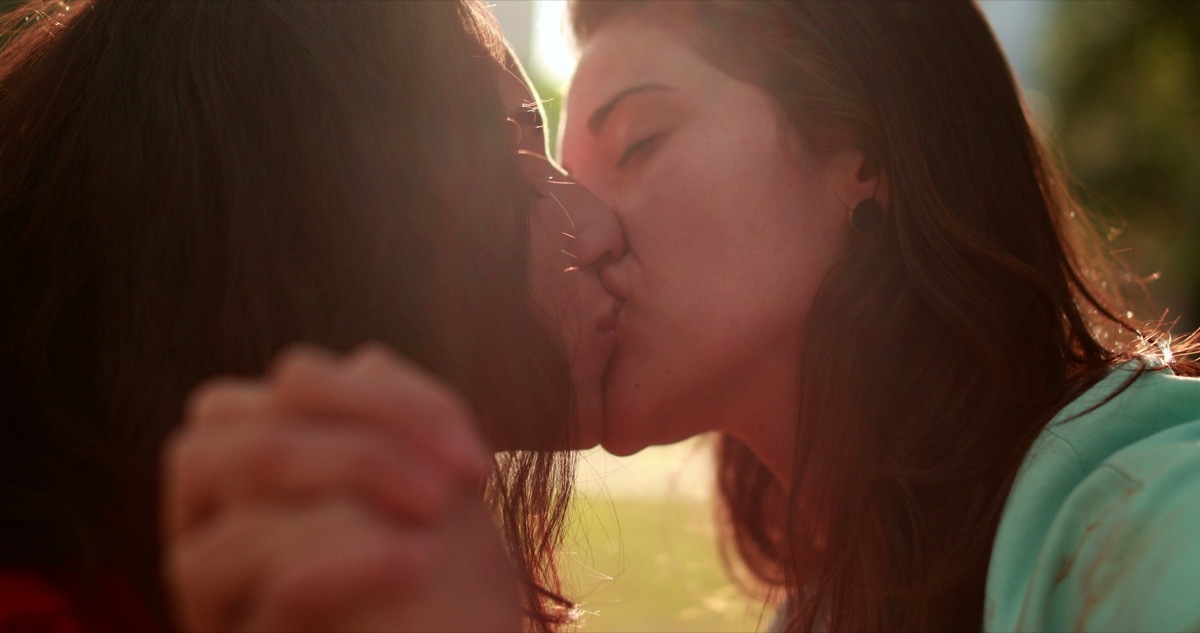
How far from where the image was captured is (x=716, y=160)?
2160mm

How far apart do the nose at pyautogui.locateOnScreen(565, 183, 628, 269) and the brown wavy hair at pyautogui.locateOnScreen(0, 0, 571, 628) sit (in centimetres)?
42

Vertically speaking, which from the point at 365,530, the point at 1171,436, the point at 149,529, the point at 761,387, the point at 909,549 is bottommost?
the point at 909,549

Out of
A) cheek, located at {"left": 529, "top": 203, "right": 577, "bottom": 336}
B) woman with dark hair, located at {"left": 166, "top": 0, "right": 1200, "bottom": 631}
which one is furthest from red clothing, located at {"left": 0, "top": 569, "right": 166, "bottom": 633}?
woman with dark hair, located at {"left": 166, "top": 0, "right": 1200, "bottom": 631}

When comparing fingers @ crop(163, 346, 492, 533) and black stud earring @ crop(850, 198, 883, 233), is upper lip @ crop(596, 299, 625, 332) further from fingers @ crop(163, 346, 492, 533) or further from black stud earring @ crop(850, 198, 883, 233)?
fingers @ crop(163, 346, 492, 533)

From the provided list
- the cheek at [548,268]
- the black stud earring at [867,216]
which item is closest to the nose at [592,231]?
the cheek at [548,268]

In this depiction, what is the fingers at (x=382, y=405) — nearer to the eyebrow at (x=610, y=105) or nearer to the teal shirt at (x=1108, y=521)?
the teal shirt at (x=1108, y=521)

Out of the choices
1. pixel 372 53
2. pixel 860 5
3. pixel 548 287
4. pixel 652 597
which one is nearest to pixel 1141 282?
pixel 860 5

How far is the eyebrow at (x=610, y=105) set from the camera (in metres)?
2.25

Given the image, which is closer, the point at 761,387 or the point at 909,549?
the point at 909,549

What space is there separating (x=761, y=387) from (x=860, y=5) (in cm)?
90

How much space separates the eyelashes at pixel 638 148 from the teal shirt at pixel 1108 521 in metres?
1.06

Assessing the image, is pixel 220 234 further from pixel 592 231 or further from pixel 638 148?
pixel 638 148

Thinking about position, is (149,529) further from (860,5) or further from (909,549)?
(860,5)

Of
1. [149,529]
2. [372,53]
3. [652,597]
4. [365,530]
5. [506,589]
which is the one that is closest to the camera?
[365,530]
